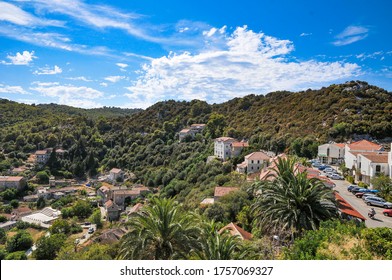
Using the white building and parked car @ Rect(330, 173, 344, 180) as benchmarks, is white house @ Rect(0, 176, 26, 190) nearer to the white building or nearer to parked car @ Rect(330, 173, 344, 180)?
the white building

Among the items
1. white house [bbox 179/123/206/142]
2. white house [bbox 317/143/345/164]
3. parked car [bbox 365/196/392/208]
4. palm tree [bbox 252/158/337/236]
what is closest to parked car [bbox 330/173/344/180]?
parked car [bbox 365/196/392/208]

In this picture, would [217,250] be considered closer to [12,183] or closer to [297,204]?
[297,204]

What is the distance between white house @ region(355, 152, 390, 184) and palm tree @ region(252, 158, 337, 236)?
17.1 metres

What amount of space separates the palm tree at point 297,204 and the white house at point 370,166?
1708 centimetres

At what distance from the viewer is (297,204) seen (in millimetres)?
12734

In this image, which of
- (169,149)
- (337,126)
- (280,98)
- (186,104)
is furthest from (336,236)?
(186,104)

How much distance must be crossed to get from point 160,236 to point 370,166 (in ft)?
81.5

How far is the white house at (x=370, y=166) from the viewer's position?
26984 mm

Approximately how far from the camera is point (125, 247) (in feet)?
33.3

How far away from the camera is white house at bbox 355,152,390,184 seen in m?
27.0

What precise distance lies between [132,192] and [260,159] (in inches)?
1049

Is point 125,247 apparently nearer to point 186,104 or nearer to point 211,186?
point 211,186

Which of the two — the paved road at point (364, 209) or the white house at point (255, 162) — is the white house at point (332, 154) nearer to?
the white house at point (255, 162)

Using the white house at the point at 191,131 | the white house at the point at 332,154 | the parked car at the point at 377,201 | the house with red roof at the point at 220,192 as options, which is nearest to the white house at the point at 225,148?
the white house at the point at 332,154
